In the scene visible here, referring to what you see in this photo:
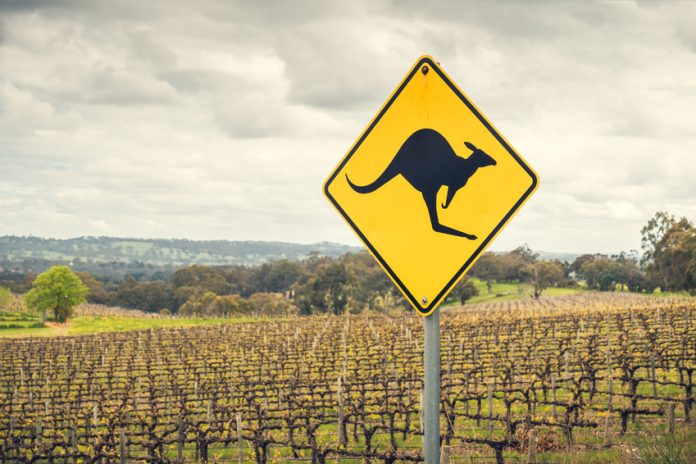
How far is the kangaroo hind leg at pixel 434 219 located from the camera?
9.96 feet

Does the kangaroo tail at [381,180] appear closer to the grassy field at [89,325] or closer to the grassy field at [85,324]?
the grassy field at [85,324]

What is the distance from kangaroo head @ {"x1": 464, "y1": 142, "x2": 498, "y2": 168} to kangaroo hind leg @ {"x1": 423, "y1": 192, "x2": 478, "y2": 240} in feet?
0.84

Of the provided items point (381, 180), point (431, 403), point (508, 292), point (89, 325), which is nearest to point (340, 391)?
point (431, 403)

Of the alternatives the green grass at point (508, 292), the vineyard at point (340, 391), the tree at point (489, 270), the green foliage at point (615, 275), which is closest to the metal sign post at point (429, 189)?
the vineyard at point (340, 391)

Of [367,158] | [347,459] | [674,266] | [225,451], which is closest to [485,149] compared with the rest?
[367,158]

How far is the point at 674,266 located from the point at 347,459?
72.8m

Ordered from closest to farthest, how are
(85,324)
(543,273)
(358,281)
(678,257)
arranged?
(678,257) → (85,324) → (358,281) → (543,273)

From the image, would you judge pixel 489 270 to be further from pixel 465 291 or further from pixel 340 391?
pixel 340 391

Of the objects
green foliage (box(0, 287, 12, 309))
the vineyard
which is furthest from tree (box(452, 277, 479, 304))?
green foliage (box(0, 287, 12, 309))

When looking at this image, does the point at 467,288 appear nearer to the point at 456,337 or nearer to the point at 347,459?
the point at 456,337

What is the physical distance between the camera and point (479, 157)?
3.05 meters

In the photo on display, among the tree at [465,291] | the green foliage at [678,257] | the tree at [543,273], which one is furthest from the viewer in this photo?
the tree at [543,273]

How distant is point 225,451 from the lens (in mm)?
20891

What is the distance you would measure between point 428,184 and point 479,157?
0.28 meters
